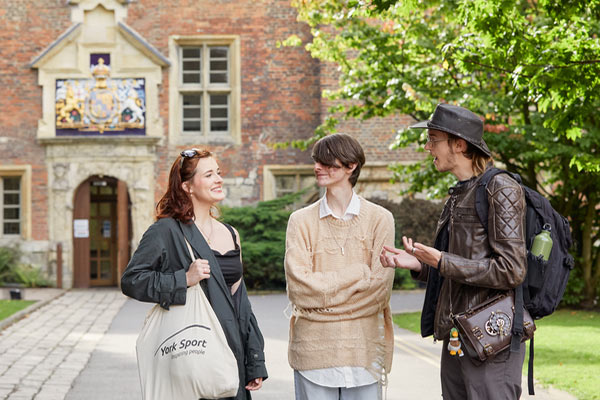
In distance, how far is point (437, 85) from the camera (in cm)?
1450

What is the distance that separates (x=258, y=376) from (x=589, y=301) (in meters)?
12.8

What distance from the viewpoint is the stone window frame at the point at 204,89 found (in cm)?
2145

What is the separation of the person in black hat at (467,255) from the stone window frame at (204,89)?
17990 mm

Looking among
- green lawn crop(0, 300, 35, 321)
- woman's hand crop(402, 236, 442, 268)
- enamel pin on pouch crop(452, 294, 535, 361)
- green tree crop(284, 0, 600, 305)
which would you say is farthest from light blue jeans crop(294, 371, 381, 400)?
green lawn crop(0, 300, 35, 321)

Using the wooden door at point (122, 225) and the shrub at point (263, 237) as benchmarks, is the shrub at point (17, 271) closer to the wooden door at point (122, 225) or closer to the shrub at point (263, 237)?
the wooden door at point (122, 225)

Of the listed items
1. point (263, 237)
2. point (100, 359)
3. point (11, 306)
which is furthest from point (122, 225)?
point (100, 359)

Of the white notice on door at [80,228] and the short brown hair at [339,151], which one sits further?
the white notice on door at [80,228]

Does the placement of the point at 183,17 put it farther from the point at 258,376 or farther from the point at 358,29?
the point at 258,376

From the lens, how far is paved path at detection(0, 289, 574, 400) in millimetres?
7508

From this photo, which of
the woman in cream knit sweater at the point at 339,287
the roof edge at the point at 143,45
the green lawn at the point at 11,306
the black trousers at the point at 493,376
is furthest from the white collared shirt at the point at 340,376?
the roof edge at the point at 143,45

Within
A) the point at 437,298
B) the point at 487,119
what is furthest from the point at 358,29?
the point at 437,298

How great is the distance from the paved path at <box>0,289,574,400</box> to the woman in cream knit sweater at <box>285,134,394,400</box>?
3.62 m

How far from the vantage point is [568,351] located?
10.1 meters

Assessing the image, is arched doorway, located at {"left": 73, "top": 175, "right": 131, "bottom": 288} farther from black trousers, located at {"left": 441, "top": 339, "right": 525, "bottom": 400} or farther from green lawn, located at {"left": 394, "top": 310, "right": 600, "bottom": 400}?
black trousers, located at {"left": 441, "top": 339, "right": 525, "bottom": 400}
